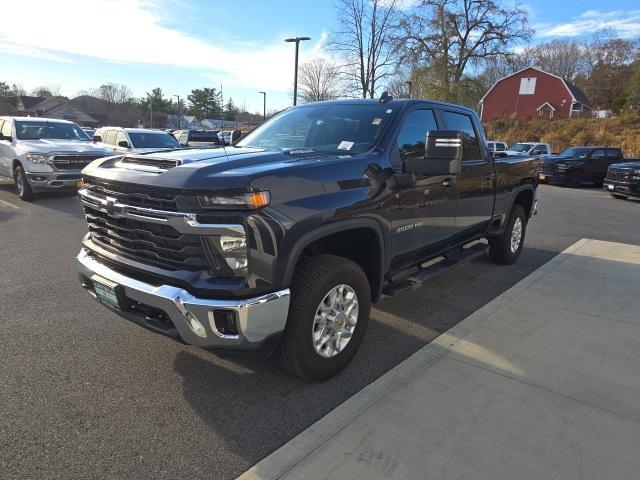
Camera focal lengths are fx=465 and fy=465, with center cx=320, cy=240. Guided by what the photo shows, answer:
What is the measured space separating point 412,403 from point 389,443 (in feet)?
1.44

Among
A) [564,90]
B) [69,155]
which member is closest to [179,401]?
[69,155]

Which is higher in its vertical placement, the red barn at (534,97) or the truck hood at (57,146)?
the red barn at (534,97)

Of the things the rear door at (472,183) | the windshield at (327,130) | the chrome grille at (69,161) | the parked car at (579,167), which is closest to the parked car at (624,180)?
the parked car at (579,167)

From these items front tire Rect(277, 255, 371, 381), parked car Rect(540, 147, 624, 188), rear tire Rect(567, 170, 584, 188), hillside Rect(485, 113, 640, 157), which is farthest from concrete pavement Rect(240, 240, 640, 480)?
hillside Rect(485, 113, 640, 157)

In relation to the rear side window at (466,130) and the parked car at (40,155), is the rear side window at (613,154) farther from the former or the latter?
the parked car at (40,155)

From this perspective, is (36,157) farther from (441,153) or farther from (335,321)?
(441,153)

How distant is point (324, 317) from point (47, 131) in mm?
10740

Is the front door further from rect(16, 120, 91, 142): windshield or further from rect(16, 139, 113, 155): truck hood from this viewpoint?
rect(16, 120, 91, 142): windshield

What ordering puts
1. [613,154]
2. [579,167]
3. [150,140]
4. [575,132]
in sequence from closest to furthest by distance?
[150,140] < [579,167] < [613,154] < [575,132]

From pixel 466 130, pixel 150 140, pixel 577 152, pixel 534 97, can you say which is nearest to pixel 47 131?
pixel 150 140

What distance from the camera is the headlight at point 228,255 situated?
8.39ft

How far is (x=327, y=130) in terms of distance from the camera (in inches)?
154

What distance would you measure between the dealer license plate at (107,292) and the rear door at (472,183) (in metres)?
3.15

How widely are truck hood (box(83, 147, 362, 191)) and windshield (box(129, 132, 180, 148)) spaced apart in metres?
9.67
